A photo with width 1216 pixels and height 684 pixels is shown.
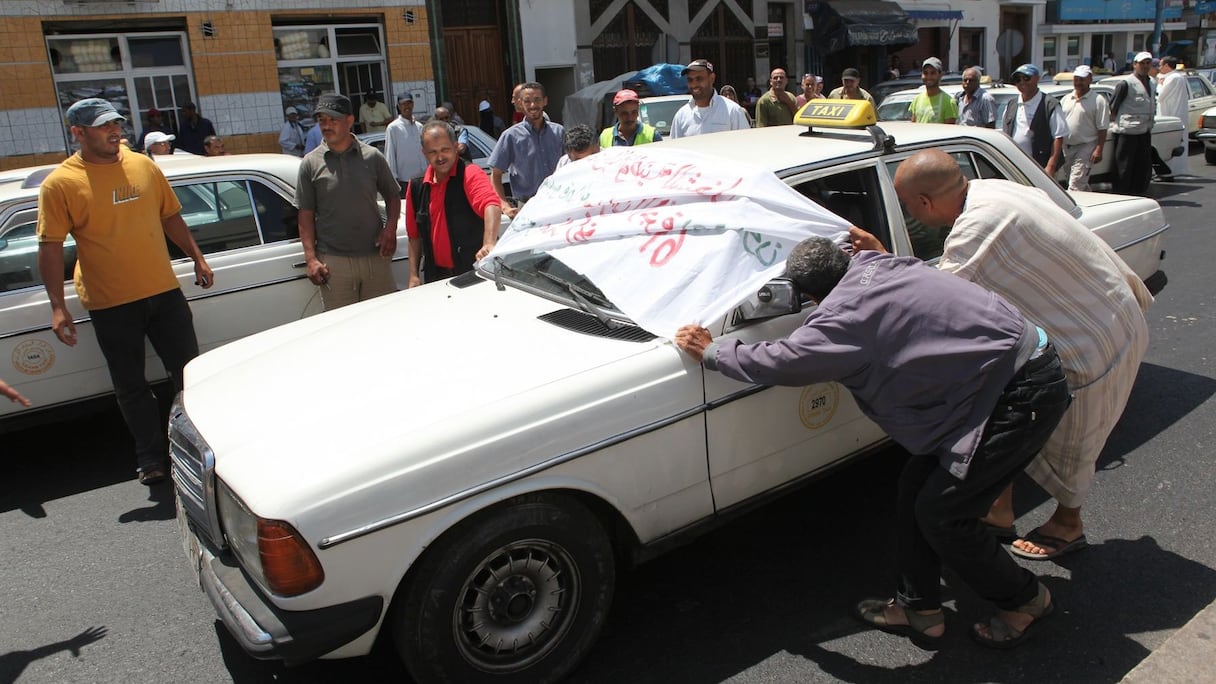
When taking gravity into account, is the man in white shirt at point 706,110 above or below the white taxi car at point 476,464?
above

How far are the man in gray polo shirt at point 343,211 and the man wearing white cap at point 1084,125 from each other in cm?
756

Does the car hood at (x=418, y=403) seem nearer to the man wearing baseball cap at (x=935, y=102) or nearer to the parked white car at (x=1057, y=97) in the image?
the man wearing baseball cap at (x=935, y=102)

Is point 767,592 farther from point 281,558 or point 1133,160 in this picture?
point 1133,160

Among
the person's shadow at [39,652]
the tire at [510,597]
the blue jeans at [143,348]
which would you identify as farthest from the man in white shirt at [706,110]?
the person's shadow at [39,652]

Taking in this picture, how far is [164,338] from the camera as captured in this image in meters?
4.78

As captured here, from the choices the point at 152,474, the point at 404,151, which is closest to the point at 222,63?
the point at 404,151

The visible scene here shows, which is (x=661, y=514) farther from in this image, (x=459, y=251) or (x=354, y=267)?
(x=354, y=267)

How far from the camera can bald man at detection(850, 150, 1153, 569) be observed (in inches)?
120

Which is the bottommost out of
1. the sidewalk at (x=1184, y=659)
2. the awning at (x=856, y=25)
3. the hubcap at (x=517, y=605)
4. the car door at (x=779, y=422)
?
the sidewalk at (x=1184, y=659)

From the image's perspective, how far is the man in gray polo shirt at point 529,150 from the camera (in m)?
7.11

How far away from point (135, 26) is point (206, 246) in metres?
10.8

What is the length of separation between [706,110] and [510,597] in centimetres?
527

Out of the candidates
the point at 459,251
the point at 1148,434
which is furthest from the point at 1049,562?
the point at 459,251

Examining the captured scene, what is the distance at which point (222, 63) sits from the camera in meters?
14.4
